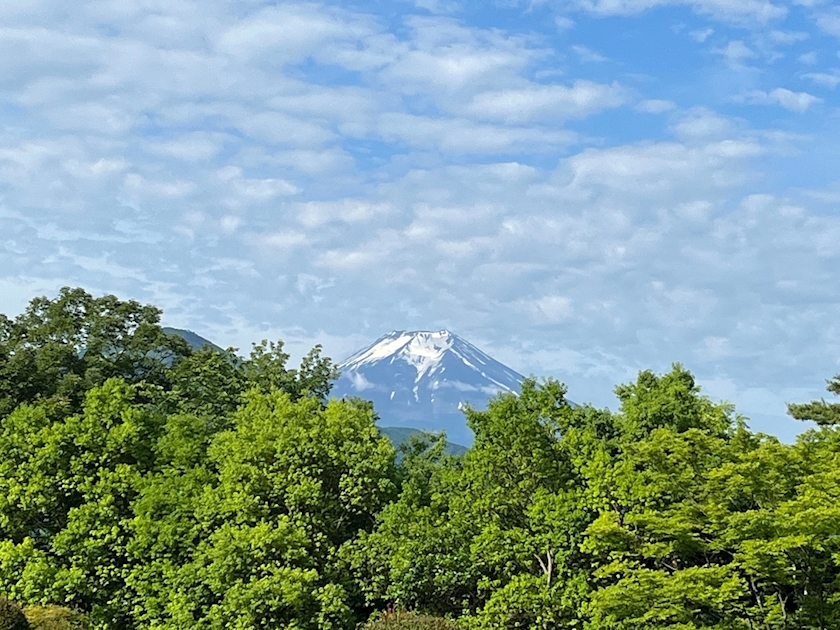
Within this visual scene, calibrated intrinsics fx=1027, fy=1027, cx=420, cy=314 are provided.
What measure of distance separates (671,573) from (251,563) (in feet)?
34.6

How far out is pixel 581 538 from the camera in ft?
83.5

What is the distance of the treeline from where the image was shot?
23391mm

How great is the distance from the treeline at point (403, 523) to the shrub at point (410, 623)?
0.79ft

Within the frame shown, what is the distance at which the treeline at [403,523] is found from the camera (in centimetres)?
2339

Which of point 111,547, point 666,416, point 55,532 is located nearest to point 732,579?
point 666,416

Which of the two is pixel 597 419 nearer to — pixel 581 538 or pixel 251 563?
pixel 581 538

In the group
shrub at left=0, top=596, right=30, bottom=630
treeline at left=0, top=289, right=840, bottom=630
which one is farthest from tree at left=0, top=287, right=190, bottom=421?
shrub at left=0, top=596, right=30, bottom=630

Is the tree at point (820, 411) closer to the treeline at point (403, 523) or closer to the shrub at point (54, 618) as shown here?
the treeline at point (403, 523)

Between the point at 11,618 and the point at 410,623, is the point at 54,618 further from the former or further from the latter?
the point at 410,623

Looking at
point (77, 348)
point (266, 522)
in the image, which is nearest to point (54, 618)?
point (266, 522)

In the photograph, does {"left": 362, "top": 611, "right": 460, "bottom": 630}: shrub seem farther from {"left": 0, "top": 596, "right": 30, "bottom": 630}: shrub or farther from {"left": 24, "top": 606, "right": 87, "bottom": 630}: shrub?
{"left": 0, "top": 596, "right": 30, "bottom": 630}: shrub

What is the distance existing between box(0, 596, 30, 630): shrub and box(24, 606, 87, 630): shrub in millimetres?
630

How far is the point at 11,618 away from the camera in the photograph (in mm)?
22516

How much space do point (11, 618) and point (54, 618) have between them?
7.97 ft
